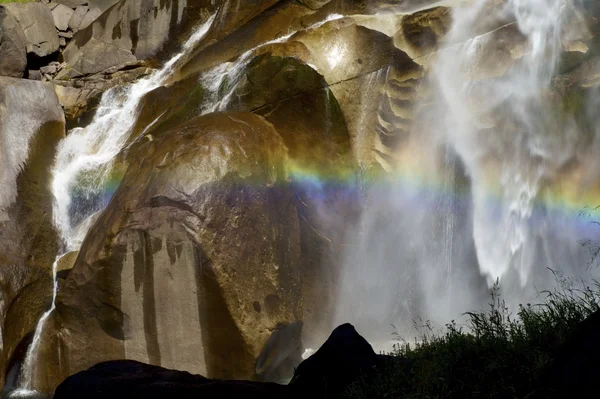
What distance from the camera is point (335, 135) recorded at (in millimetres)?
10242

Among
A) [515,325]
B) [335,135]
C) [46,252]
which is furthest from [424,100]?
[46,252]

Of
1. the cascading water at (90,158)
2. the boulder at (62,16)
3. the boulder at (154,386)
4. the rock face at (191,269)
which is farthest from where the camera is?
the boulder at (62,16)

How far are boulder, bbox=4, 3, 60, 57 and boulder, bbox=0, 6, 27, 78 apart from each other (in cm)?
79

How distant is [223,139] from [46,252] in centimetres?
391

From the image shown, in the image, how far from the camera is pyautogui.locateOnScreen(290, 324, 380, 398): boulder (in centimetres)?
520

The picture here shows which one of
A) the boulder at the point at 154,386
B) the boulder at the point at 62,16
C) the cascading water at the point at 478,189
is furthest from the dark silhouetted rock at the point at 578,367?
the boulder at the point at 62,16

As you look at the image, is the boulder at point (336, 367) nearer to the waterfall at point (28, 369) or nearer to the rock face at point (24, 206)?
the waterfall at point (28, 369)

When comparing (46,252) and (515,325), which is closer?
(515,325)

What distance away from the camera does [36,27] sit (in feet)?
53.0

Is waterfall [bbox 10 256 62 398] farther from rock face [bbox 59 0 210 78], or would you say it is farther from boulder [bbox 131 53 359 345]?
rock face [bbox 59 0 210 78]

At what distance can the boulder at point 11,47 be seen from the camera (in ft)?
47.9

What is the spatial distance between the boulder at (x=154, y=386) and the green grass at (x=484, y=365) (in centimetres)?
71

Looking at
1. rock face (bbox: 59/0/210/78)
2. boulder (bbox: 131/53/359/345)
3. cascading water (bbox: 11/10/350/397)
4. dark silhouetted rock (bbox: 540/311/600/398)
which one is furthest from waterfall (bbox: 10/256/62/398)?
rock face (bbox: 59/0/210/78)

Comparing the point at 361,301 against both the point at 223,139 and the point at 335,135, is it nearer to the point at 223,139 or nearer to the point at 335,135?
the point at 335,135
